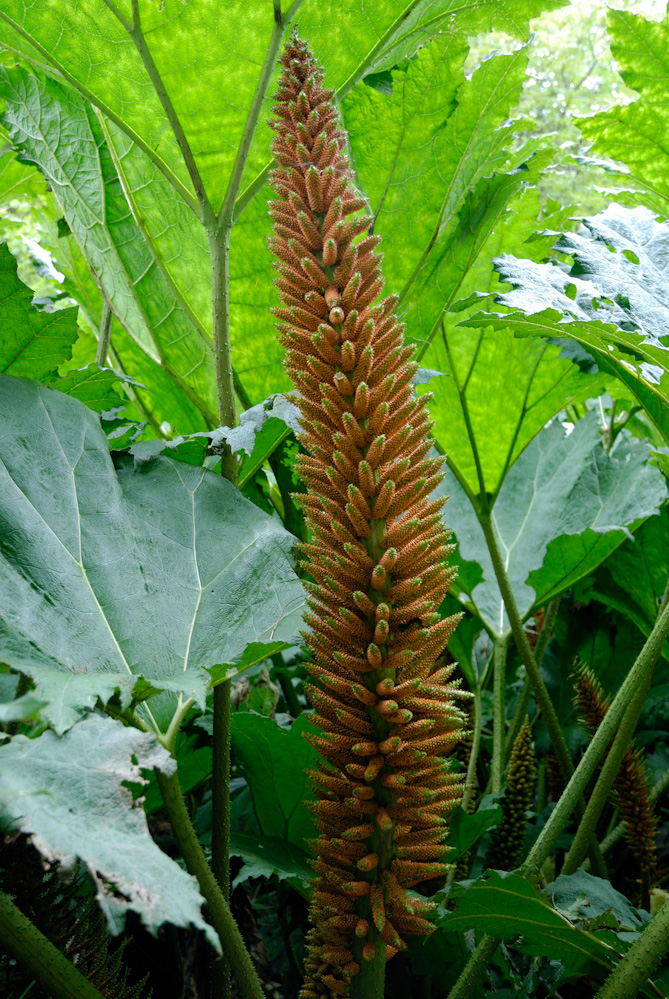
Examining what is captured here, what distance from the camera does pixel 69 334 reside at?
85 cm

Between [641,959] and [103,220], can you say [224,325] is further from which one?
[641,959]

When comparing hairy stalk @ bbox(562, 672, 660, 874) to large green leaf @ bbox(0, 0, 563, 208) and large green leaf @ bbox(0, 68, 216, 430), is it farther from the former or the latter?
large green leaf @ bbox(0, 0, 563, 208)

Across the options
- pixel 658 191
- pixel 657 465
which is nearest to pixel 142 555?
pixel 657 465

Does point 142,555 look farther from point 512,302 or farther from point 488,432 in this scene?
point 488,432

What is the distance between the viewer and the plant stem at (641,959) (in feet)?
2.07

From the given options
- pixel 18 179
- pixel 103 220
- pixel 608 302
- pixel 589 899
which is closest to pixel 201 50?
pixel 103 220

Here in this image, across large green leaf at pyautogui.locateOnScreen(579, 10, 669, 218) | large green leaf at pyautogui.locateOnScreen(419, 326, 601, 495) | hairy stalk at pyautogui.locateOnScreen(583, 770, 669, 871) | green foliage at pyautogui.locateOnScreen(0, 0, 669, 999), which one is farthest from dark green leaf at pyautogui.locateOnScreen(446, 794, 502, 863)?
large green leaf at pyautogui.locateOnScreen(579, 10, 669, 218)

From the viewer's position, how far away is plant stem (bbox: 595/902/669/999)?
0.63 metres

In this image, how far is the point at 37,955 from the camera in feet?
1.58

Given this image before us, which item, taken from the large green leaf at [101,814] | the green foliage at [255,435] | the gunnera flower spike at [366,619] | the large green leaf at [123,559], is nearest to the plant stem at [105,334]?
the green foliage at [255,435]

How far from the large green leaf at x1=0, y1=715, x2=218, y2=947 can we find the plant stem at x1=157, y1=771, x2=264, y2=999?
0.49ft

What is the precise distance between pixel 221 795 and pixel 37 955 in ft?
0.84

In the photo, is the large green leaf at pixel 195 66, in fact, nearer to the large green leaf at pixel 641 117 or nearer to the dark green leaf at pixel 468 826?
the large green leaf at pixel 641 117

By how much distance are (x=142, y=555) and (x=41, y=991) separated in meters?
0.35
